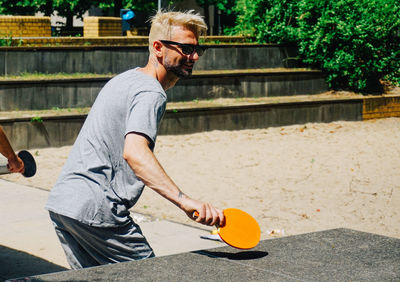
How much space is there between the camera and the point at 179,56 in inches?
117

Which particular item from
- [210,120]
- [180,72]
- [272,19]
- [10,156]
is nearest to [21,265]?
[10,156]

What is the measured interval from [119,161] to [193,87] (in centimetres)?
1094

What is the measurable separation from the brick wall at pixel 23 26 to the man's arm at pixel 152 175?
11.4 m

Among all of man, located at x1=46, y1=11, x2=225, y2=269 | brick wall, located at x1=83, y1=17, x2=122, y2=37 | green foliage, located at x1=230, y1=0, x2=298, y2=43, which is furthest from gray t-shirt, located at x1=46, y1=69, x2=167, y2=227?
brick wall, located at x1=83, y1=17, x2=122, y2=37

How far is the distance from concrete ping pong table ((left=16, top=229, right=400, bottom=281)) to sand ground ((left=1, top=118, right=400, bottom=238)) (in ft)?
11.2

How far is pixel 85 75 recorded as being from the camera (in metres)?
13.1

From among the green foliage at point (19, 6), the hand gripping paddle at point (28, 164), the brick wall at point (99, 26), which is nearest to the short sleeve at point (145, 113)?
the hand gripping paddle at point (28, 164)

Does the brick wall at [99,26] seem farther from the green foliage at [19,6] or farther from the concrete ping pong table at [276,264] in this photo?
the concrete ping pong table at [276,264]

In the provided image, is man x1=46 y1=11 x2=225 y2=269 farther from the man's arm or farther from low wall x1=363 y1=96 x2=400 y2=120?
low wall x1=363 y1=96 x2=400 y2=120

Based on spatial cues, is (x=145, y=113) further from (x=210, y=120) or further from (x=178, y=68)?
(x=210, y=120)

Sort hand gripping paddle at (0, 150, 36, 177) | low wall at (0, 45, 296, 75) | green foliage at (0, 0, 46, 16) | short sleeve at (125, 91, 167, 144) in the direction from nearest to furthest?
short sleeve at (125, 91, 167, 144) → hand gripping paddle at (0, 150, 36, 177) → low wall at (0, 45, 296, 75) → green foliage at (0, 0, 46, 16)

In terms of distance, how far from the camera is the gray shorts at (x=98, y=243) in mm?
2936

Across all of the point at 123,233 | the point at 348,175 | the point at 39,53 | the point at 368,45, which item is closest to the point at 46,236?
the point at 123,233

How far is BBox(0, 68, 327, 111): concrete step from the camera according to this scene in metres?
11.8
